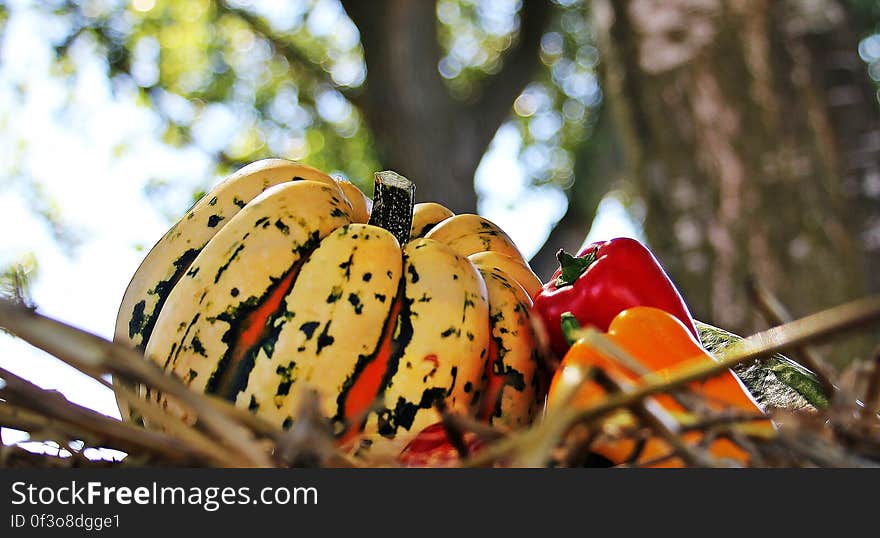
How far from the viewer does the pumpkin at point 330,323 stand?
0.85 metres

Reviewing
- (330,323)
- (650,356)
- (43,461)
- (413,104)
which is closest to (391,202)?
(330,323)

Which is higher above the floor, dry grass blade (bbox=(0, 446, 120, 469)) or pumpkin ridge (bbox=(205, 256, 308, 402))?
pumpkin ridge (bbox=(205, 256, 308, 402))

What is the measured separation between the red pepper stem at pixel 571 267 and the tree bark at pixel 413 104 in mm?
3799

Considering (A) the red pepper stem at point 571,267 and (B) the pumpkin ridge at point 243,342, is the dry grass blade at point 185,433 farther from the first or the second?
(A) the red pepper stem at point 571,267

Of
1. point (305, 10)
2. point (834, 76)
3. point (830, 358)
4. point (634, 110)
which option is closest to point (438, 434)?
point (830, 358)

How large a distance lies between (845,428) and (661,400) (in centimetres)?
23

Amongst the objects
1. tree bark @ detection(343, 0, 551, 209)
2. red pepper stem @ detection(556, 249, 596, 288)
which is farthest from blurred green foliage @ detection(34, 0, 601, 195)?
red pepper stem @ detection(556, 249, 596, 288)

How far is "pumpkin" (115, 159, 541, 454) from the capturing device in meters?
0.85

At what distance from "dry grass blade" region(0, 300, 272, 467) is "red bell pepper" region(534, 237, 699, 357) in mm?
599

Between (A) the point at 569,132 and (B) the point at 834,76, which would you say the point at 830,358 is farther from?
(A) the point at 569,132

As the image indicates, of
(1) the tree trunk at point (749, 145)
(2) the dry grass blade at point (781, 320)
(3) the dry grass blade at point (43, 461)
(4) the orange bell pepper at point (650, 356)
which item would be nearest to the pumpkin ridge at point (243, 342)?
(3) the dry grass blade at point (43, 461)

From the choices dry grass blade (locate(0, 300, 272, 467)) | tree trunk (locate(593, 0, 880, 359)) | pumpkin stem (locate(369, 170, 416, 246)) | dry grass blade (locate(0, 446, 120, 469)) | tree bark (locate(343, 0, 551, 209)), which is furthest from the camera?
tree bark (locate(343, 0, 551, 209))

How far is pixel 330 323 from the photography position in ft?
2.82

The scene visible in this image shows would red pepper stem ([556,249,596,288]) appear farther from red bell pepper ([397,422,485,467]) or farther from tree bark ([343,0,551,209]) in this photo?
tree bark ([343,0,551,209])
